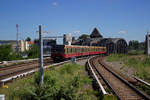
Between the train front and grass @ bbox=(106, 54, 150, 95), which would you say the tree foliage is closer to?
the train front

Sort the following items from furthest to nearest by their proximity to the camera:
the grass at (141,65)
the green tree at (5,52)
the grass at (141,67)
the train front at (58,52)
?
the green tree at (5,52) < the train front at (58,52) < the grass at (141,65) < the grass at (141,67)

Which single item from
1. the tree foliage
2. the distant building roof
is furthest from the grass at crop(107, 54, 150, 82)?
the distant building roof

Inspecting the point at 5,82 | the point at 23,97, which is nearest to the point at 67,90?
the point at 23,97

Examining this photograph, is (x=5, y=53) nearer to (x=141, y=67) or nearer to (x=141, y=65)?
(x=141, y=65)

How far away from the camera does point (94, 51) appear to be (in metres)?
50.6

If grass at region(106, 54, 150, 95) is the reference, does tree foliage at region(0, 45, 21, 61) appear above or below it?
above

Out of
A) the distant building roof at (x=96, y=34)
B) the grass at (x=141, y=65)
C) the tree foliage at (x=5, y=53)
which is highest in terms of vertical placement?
the distant building roof at (x=96, y=34)

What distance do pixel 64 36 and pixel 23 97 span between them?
4.34 meters

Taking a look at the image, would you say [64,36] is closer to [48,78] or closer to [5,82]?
[48,78]

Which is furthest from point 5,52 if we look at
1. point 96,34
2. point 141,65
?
point 96,34

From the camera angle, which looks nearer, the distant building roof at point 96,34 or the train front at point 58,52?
the train front at point 58,52

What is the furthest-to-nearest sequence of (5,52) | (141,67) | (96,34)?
(96,34) < (5,52) < (141,67)

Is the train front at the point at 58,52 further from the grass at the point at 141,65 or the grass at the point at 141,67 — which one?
the grass at the point at 141,65

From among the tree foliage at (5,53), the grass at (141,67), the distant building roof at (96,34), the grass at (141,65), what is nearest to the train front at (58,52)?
the tree foliage at (5,53)
